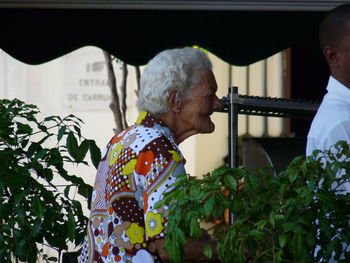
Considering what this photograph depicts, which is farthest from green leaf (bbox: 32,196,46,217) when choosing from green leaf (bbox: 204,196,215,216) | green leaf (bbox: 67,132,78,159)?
green leaf (bbox: 204,196,215,216)

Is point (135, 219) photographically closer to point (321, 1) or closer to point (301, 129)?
point (321, 1)

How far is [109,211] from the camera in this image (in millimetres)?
2566

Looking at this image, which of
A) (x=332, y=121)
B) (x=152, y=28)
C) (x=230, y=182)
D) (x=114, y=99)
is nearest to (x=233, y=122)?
(x=332, y=121)

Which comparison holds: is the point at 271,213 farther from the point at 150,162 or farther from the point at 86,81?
the point at 86,81

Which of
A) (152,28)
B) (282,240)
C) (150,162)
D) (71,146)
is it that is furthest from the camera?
(152,28)

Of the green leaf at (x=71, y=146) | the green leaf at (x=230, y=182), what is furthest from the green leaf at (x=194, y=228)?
the green leaf at (x=71, y=146)

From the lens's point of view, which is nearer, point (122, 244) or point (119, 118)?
point (122, 244)

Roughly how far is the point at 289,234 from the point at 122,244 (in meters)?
0.83

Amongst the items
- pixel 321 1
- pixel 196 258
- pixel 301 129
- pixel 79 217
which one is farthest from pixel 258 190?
pixel 301 129

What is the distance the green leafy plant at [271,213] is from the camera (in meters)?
1.80

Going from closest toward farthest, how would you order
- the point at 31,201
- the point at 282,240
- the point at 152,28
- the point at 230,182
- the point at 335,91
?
the point at 282,240 < the point at 230,182 < the point at 335,91 < the point at 31,201 < the point at 152,28

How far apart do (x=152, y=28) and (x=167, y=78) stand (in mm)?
2241

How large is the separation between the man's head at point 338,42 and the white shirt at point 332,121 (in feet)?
0.14

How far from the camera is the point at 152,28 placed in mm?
4871
